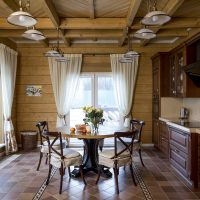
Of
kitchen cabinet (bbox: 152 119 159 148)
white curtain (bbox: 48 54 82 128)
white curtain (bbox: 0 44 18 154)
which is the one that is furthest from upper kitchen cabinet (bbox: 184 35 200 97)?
white curtain (bbox: 0 44 18 154)

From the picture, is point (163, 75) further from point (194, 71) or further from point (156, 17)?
point (156, 17)

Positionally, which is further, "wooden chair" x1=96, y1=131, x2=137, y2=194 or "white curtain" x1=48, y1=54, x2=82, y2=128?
"white curtain" x1=48, y1=54, x2=82, y2=128

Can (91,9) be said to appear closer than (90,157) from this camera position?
Yes

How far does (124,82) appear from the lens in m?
5.86

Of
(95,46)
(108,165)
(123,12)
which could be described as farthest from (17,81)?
(108,165)

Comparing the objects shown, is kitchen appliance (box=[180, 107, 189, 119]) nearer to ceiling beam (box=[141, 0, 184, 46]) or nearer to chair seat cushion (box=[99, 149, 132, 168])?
chair seat cushion (box=[99, 149, 132, 168])

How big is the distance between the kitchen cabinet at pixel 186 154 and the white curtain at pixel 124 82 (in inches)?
80.7

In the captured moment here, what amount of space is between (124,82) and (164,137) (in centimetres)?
176

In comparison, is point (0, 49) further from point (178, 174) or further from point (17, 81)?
point (178, 174)

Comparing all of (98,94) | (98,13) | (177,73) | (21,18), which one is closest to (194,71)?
(177,73)

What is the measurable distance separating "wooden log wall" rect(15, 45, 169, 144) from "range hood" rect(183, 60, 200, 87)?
78.4 inches

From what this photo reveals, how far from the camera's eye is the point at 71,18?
4.20 metres

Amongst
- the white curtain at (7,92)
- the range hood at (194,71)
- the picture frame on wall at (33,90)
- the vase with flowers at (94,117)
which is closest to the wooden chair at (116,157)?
the vase with flowers at (94,117)

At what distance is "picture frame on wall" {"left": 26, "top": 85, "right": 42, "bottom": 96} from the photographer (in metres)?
5.98
